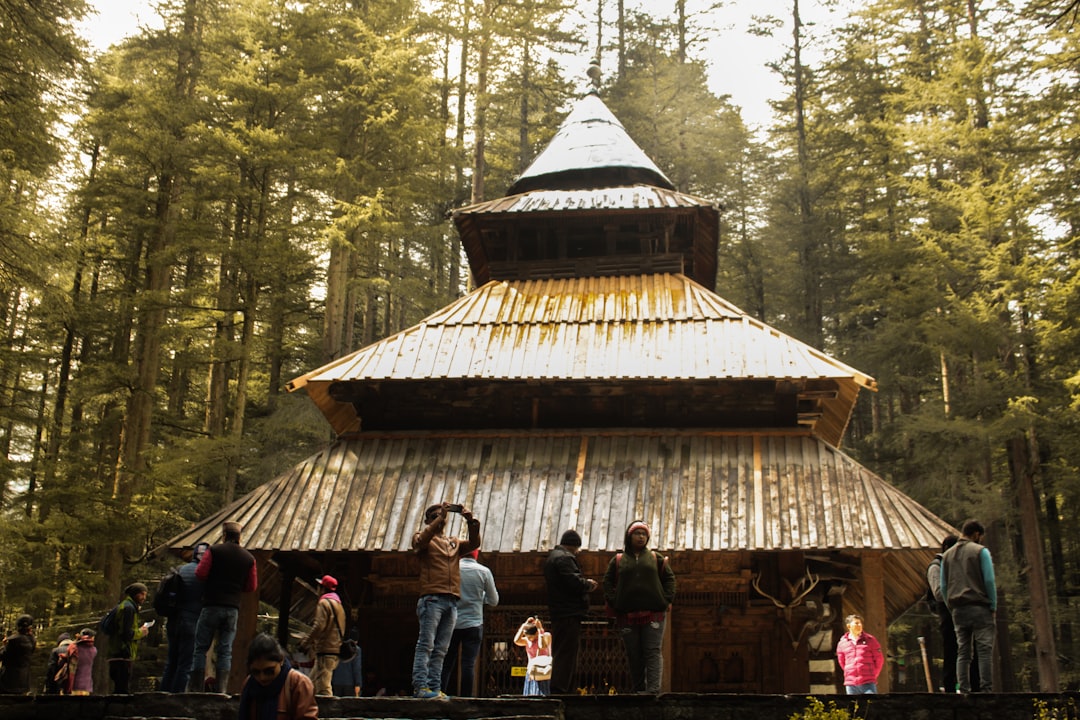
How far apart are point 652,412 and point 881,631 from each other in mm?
4677

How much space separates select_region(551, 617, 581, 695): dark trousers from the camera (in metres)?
9.89

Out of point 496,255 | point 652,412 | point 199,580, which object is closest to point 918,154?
point 496,255

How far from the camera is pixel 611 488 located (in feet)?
49.2

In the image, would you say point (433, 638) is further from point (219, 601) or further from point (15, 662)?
point (15, 662)

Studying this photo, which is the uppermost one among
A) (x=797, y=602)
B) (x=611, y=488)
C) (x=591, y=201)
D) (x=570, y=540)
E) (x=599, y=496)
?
(x=591, y=201)

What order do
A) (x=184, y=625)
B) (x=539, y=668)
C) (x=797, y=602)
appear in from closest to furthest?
(x=184, y=625), (x=539, y=668), (x=797, y=602)

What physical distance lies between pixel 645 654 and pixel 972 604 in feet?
10.4

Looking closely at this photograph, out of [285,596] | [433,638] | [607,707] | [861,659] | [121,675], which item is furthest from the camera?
[285,596]

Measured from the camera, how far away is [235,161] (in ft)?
83.7

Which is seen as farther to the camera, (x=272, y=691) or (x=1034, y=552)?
(x=1034, y=552)

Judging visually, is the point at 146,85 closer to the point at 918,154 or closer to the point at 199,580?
the point at 199,580

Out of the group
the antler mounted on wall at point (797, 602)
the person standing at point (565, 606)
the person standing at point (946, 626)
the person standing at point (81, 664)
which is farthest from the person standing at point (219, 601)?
the antler mounted on wall at point (797, 602)

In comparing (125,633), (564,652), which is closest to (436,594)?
(564,652)

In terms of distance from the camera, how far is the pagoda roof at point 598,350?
50.9 feet
